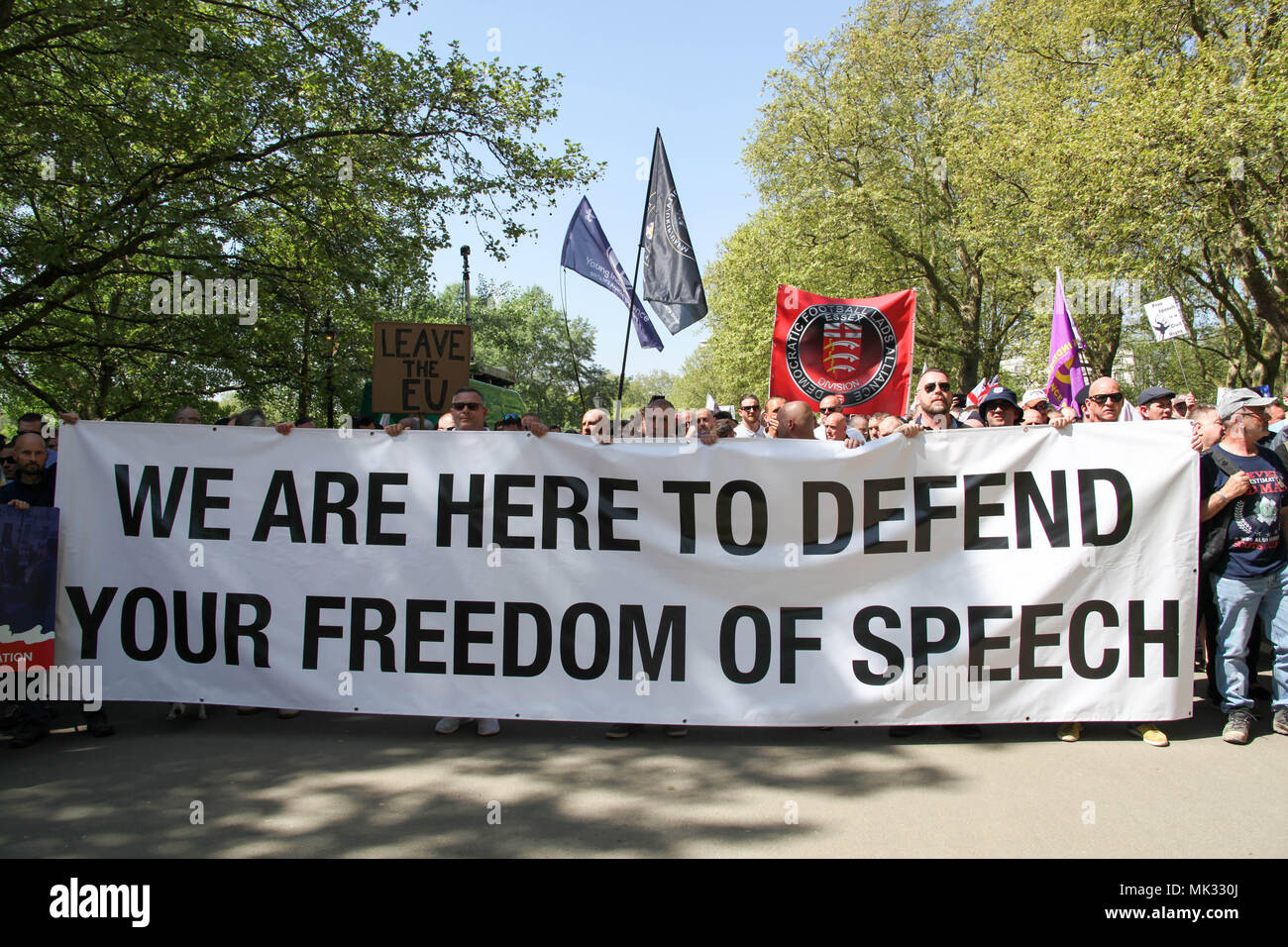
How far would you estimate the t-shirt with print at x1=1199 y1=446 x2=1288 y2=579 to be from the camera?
16.8 feet

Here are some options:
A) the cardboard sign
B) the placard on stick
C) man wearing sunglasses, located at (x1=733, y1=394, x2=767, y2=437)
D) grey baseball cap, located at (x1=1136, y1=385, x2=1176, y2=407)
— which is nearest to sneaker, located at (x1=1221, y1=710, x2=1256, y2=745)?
grey baseball cap, located at (x1=1136, y1=385, x2=1176, y2=407)

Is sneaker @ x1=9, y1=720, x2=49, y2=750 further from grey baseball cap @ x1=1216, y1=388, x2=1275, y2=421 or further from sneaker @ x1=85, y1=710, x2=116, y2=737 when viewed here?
grey baseball cap @ x1=1216, y1=388, x2=1275, y2=421

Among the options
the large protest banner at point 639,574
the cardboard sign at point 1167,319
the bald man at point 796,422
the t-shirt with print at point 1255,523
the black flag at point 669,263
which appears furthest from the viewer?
the cardboard sign at point 1167,319

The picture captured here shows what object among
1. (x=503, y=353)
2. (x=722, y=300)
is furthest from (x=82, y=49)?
(x=503, y=353)

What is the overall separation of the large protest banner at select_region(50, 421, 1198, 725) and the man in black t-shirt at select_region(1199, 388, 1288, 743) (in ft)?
1.01

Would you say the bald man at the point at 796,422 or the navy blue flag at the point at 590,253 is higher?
the navy blue flag at the point at 590,253

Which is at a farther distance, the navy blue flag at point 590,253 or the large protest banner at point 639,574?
the navy blue flag at point 590,253

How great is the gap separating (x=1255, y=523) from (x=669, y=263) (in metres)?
5.15

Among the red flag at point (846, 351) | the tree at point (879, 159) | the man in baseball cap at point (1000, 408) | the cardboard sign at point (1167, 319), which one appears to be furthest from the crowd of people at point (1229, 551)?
the tree at point (879, 159)

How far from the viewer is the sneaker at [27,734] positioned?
198 inches

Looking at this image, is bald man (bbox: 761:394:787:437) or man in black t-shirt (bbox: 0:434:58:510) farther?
bald man (bbox: 761:394:787:437)

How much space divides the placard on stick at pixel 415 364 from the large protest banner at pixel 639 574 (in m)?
2.79

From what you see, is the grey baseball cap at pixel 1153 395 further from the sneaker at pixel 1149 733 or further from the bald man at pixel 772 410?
the bald man at pixel 772 410
